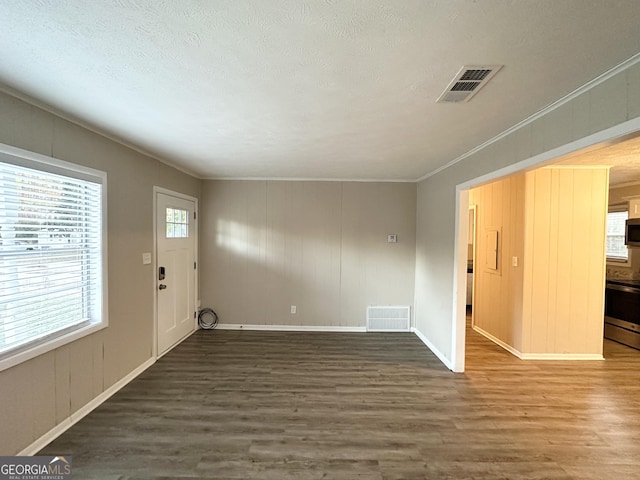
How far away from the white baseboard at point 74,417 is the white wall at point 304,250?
190 cm

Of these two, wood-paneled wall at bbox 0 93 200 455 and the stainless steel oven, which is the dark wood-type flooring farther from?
the stainless steel oven

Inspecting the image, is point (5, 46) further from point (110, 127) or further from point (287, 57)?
point (287, 57)

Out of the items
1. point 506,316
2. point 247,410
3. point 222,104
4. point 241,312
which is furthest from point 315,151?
point 506,316

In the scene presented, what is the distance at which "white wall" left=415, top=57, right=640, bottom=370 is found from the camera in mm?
1534

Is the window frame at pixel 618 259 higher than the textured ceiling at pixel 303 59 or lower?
lower

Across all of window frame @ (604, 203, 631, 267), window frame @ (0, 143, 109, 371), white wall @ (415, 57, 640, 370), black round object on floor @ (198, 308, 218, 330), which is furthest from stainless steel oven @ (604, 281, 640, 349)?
window frame @ (0, 143, 109, 371)

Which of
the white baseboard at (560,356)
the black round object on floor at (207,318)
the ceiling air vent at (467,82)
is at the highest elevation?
the ceiling air vent at (467,82)

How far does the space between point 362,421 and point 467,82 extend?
259cm

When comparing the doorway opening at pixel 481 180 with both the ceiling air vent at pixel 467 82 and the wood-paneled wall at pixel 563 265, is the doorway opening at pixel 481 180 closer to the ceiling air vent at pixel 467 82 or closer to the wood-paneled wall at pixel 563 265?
the wood-paneled wall at pixel 563 265

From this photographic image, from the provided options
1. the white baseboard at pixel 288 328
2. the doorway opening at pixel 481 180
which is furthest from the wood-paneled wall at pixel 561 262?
the white baseboard at pixel 288 328

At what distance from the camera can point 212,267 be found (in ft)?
15.6

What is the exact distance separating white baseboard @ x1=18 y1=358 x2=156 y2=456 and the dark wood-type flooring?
0.21 feet

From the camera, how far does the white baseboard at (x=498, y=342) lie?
3.81 meters

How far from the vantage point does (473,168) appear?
9.86 feet
